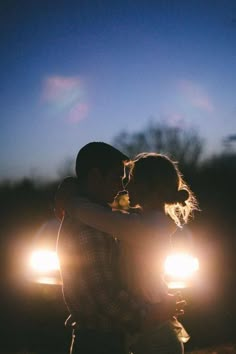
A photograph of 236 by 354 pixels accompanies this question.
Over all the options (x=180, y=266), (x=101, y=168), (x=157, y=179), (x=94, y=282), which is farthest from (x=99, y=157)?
(x=180, y=266)

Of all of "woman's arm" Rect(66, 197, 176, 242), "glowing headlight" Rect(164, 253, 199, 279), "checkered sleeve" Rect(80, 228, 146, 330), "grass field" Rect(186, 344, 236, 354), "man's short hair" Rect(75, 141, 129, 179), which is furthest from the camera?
"grass field" Rect(186, 344, 236, 354)

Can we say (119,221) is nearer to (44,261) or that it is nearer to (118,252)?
(118,252)

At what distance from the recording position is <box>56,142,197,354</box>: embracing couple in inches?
80.4

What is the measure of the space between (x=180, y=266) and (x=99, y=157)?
2.71m

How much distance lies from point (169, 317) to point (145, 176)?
0.69 meters

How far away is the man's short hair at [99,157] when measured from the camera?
224cm

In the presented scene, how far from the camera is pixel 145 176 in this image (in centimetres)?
227

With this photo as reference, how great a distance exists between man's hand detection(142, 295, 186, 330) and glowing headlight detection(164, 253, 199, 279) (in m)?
2.34

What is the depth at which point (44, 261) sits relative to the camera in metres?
4.73

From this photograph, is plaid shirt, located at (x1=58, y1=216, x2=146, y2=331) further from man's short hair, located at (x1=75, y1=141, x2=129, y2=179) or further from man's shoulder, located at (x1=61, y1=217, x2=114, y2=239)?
man's short hair, located at (x1=75, y1=141, x2=129, y2=179)

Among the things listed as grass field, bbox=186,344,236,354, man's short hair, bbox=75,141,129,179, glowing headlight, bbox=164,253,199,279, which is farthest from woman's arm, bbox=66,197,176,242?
grass field, bbox=186,344,236,354

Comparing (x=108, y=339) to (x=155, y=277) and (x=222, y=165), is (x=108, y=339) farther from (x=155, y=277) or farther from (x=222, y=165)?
(x=222, y=165)

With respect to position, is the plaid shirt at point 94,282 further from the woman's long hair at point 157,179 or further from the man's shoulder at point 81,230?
the woman's long hair at point 157,179

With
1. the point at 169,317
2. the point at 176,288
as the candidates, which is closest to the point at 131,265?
the point at 169,317
